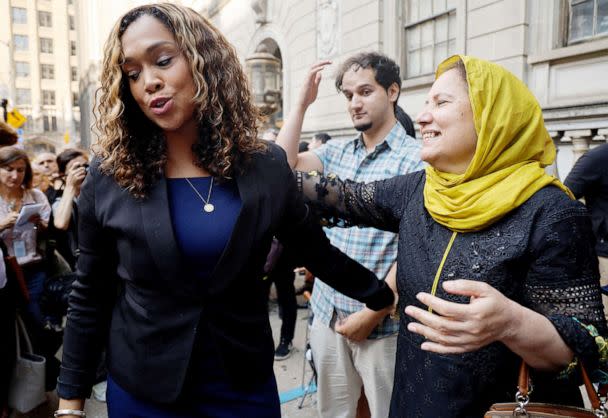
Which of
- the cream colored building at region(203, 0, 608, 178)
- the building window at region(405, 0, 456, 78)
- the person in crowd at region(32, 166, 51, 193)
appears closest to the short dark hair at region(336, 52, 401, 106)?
the cream colored building at region(203, 0, 608, 178)

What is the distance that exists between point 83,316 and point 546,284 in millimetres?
1411

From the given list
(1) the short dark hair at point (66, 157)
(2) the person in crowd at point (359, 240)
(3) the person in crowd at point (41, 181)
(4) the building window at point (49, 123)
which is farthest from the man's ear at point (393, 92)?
(4) the building window at point (49, 123)

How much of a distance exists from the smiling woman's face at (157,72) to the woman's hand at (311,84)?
102 centimetres

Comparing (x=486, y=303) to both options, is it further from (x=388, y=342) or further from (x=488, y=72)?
(x=388, y=342)

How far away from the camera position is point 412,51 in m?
7.99

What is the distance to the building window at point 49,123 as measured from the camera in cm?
5792

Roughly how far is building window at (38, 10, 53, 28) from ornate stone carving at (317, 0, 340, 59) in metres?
63.2

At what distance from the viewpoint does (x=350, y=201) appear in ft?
6.10

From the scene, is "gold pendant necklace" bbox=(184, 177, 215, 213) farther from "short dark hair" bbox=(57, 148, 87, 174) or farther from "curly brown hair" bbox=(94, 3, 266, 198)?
"short dark hair" bbox=(57, 148, 87, 174)

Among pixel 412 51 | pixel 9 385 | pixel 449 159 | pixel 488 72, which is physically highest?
pixel 412 51

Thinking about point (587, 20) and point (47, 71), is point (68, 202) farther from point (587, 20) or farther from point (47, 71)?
point (47, 71)

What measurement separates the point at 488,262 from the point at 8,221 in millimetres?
3309

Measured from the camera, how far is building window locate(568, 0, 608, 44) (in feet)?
17.3

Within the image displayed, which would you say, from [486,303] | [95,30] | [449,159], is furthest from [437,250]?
[95,30]
